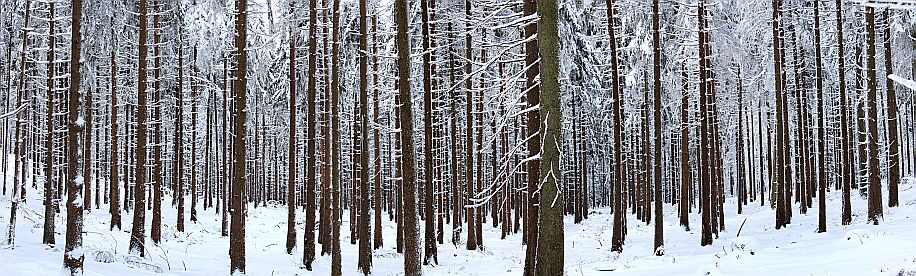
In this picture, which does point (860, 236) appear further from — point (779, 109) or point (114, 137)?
point (114, 137)

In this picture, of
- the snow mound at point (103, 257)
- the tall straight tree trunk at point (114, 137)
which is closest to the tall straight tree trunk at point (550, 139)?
the snow mound at point (103, 257)

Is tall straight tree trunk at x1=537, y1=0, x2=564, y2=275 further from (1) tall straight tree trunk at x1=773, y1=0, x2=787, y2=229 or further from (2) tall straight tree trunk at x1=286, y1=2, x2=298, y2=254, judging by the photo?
(1) tall straight tree trunk at x1=773, y1=0, x2=787, y2=229

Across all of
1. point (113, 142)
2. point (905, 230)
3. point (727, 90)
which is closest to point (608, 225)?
point (727, 90)

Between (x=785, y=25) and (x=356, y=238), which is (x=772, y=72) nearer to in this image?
(x=785, y=25)

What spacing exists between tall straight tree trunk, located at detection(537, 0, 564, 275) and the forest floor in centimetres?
429

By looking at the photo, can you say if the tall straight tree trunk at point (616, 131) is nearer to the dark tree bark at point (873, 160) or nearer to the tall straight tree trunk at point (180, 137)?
the dark tree bark at point (873, 160)

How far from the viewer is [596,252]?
74.2 ft

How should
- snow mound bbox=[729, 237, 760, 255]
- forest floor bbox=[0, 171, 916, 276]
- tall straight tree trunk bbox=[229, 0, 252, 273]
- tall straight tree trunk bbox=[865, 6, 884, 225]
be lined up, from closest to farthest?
1. forest floor bbox=[0, 171, 916, 276]
2. snow mound bbox=[729, 237, 760, 255]
3. tall straight tree trunk bbox=[229, 0, 252, 273]
4. tall straight tree trunk bbox=[865, 6, 884, 225]

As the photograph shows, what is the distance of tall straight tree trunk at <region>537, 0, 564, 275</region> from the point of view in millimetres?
10055

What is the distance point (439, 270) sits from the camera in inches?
756

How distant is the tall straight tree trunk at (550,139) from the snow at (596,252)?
4.24m

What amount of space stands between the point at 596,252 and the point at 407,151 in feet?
37.1

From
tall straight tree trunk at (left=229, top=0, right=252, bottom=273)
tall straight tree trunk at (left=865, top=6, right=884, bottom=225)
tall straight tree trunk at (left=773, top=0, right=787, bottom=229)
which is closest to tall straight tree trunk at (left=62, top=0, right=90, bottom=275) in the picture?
tall straight tree trunk at (left=229, top=0, right=252, bottom=273)

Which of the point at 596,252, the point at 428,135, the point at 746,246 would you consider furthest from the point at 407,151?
the point at 596,252
